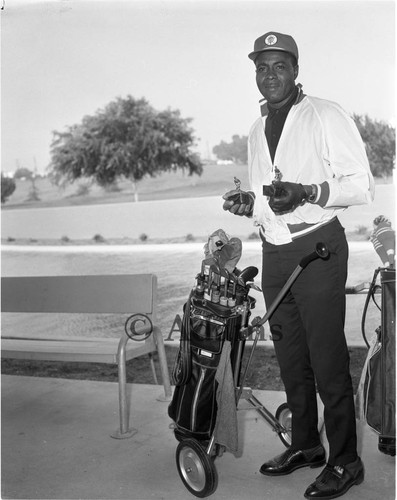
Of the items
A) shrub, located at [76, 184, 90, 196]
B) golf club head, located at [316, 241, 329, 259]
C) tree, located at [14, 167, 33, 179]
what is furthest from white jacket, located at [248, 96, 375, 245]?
tree, located at [14, 167, 33, 179]

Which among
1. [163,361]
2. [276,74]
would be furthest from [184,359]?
[276,74]

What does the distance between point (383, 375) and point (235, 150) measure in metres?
2.17

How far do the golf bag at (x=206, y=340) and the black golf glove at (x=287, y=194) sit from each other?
0.44 metres

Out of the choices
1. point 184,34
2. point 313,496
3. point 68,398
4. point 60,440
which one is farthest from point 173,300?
point 313,496

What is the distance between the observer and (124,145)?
4.83 m

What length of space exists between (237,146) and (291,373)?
207cm

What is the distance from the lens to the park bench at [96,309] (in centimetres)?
352

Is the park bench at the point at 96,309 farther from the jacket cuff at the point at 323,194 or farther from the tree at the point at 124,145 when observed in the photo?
the jacket cuff at the point at 323,194

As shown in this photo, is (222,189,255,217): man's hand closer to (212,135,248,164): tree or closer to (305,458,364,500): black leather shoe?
(305,458,364,500): black leather shoe

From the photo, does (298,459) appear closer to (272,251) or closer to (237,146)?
(272,251)

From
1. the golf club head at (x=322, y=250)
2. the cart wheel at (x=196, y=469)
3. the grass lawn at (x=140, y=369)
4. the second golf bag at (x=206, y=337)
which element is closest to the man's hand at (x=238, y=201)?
the second golf bag at (x=206, y=337)

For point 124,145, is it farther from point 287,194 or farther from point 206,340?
point 287,194

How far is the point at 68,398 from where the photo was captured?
13.4ft

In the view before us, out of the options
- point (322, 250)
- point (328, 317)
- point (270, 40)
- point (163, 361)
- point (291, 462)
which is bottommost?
point (291, 462)
